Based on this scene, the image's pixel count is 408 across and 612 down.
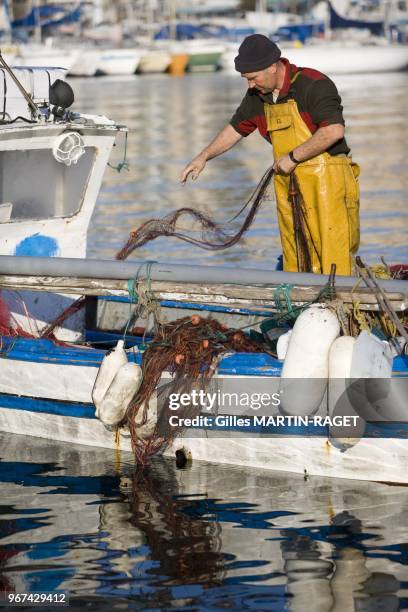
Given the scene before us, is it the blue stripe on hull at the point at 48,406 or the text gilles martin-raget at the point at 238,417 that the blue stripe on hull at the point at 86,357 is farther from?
the blue stripe on hull at the point at 48,406

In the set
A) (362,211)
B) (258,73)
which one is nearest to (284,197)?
(258,73)

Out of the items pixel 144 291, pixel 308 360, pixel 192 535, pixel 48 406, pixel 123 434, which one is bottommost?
pixel 192 535

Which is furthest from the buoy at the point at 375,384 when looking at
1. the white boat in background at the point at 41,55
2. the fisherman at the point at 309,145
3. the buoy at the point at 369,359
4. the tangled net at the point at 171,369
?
the white boat in background at the point at 41,55

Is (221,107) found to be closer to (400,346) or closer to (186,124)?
(186,124)

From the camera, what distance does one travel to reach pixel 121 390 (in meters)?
7.93

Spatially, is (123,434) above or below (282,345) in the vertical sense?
below

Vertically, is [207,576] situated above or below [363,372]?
below

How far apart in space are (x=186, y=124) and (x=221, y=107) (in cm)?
715

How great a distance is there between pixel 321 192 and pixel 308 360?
1358mm

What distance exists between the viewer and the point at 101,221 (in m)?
21.2

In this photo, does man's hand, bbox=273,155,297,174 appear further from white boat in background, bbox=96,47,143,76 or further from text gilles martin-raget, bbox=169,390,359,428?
white boat in background, bbox=96,47,143,76

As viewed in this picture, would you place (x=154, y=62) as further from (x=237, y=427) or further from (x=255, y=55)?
(x=237, y=427)

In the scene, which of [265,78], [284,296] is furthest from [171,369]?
[265,78]

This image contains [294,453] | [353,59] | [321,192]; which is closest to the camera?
[294,453]
